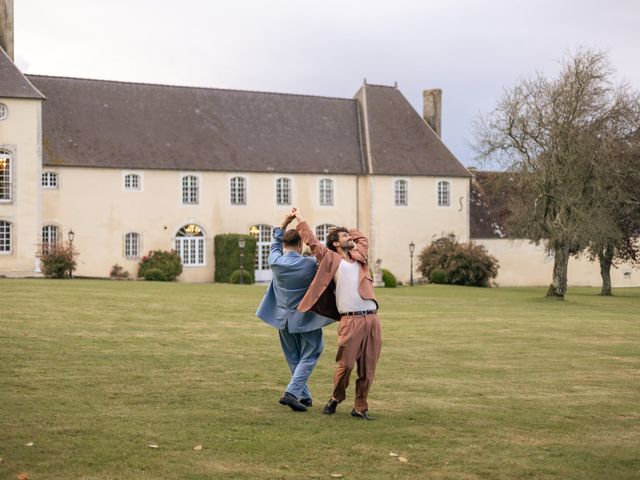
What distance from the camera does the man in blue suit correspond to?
34.1 ft

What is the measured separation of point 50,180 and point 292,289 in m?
36.5

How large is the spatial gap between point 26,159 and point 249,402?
1305 inches

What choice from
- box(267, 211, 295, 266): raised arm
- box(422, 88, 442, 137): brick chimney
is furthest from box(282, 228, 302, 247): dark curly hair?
box(422, 88, 442, 137): brick chimney

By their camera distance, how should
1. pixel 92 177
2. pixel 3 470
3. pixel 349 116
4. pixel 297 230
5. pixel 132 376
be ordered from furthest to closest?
pixel 349 116 → pixel 92 177 → pixel 132 376 → pixel 297 230 → pixel 3 470

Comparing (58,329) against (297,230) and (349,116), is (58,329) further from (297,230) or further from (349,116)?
(349,116)

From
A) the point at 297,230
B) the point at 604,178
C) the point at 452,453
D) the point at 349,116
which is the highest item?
the point at 349,116

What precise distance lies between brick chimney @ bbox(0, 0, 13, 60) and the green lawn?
84.2 ft

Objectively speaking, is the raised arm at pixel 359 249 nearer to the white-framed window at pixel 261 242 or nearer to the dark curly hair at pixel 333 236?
the dark curly hair at pixel 333 236

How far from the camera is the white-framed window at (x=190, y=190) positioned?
48.2 metres

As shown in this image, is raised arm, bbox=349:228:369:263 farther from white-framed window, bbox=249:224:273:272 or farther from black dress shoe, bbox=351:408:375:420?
white-framed window, bbox=249:224:273:272

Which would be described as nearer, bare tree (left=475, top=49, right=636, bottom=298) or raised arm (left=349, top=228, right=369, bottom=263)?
raised arm (left=349, top=228, right=369, bottom=263)

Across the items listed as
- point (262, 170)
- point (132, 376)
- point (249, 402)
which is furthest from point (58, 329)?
point (262, 170)

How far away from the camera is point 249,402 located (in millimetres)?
11102

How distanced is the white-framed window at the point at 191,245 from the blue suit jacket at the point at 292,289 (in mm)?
37558
